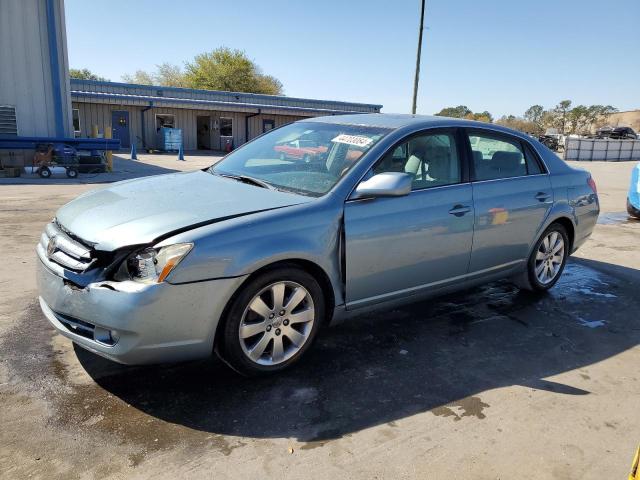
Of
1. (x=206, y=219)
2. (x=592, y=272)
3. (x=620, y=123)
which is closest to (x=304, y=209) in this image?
(x=206, y=219)

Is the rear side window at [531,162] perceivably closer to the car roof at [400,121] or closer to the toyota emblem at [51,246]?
the car roof at [400,121]

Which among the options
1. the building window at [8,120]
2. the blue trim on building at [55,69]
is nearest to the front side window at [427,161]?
the blue trim on building at [55,69]

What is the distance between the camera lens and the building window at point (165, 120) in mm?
31802

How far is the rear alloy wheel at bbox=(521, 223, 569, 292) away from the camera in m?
4.83

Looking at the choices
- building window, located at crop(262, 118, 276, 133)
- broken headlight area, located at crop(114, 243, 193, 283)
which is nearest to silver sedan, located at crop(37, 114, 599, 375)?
broken headlight area, located at crop(114, 243, 193, 283)

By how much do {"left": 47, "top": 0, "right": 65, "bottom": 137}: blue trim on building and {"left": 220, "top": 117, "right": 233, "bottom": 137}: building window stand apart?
18124 mm

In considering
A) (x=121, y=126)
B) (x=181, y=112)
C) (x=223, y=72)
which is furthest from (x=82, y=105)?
(x=223, y=72)

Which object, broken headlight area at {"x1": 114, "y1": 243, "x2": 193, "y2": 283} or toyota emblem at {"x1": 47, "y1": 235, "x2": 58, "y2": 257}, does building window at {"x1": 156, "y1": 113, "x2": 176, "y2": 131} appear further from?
broken headlight area at {"x1": 114, "y1": 243, "x2": 193, "y2": 283}

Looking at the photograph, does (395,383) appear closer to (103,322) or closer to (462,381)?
(462,381)

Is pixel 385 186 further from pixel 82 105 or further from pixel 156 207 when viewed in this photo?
pixel 82 105

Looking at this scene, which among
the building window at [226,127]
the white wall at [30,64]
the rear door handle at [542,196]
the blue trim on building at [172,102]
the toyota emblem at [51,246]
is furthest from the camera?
the building window at [226,127]

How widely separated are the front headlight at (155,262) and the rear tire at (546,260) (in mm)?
3425

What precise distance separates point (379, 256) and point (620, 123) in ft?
325

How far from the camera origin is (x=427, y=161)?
393cm
